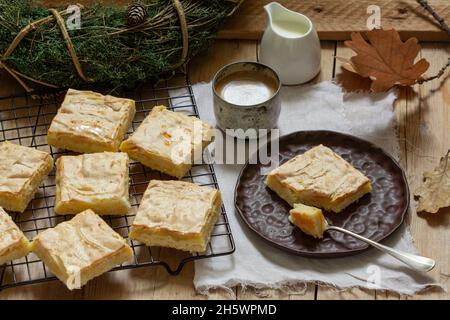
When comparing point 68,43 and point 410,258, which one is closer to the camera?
point 410,258

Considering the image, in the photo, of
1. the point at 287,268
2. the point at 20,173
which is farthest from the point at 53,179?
the point at 287,268

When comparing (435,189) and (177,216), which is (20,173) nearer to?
(177,216)

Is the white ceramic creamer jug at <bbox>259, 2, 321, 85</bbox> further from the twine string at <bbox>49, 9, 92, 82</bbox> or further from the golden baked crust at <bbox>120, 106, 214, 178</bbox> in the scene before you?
the twine string at <bbox>49, 9, 92, 82</bbox>

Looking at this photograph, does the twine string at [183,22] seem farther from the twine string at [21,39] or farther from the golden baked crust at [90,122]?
the twine string at [21,39]

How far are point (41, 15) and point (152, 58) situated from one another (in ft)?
1.68

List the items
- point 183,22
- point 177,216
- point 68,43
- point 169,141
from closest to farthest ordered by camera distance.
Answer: point 177,216, point 169,141, point 68,43, point 183,22

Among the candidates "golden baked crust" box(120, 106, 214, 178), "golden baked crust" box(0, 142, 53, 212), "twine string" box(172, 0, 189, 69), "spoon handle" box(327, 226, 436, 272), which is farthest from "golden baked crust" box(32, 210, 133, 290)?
"twine string" box(172, 0, 189, 69)

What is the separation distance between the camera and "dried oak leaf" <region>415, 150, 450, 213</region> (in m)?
2.61

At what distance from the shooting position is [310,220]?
96.9 inches

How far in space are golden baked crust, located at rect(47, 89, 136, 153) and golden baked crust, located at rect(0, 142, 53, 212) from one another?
12cm

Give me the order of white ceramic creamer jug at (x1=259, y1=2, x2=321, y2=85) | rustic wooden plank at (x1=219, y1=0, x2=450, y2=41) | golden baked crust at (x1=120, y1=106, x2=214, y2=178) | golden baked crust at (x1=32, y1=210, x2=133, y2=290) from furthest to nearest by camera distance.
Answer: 1. rustic wooden plank at (x1=219, y1=0, x2=450, y2=41)
2. white ceramic creamer jug at (x1=259, y1=2, x2=321, y2=85)
3. golden baked crust at (x1=120, y1=106, x2=214, y2=178)
4. golden baked crust at (x1=32, y1=210, x2=133, y2=290)

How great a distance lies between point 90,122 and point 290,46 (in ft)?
3.02

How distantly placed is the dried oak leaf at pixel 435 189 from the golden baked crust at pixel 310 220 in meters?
0.41

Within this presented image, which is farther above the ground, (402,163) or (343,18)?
(343,18)
